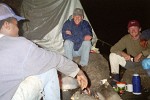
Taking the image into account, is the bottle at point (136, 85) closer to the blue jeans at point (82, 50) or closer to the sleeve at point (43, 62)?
the blue jeans at point (82, 50)

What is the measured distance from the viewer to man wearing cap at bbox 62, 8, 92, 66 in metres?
6.73

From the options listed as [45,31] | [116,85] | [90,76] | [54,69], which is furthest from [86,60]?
[54,69]

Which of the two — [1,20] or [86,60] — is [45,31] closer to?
[86,60]

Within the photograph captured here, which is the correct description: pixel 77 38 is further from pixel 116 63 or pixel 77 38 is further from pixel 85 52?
pixel 116 63

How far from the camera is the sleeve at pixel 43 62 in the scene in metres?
3.00

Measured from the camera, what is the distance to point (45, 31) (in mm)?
8508

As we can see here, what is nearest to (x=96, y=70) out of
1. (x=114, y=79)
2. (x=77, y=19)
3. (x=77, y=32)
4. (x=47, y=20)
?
(x=114, y=79)

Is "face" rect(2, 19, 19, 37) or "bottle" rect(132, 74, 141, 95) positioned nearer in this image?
"face" rect(2, 19, 19, 37)

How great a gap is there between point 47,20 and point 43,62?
18.0 feet

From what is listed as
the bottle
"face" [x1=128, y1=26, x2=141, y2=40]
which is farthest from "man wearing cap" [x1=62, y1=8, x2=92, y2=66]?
the bottle

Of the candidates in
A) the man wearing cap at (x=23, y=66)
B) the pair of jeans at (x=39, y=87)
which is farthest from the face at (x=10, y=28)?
the pair of jeans at (x=39, y=87)

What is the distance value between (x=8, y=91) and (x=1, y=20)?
86 centimetres

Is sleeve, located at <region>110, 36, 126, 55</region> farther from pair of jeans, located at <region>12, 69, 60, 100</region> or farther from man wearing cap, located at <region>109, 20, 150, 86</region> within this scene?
pair of jeans, located at <region>12, 69, 60, 100</region>

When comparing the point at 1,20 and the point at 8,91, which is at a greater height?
the point at 1,20
